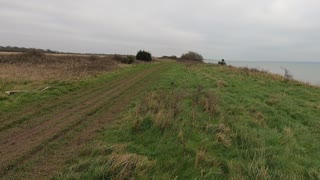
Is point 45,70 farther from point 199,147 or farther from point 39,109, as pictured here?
point 199,147

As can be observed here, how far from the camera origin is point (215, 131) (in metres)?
8.98

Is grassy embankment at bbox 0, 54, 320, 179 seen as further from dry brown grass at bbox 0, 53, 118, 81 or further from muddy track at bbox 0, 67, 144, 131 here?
dry brown grass at bbox 0, 53, 118, 81

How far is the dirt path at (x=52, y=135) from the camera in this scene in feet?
20.4

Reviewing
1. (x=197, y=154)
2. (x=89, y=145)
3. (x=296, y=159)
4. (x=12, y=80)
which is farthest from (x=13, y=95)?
(x=296, y=159)

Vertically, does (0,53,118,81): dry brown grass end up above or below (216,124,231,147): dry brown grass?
below

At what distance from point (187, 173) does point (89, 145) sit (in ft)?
8.25

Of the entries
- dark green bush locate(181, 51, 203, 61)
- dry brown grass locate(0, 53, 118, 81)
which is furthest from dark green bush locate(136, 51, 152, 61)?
dark green bush locate(181, 51, 203, 61)

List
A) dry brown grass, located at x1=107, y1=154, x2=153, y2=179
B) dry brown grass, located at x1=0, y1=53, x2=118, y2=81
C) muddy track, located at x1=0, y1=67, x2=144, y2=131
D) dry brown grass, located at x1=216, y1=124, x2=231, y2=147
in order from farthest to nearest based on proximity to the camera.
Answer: dry brown grass, located at x1=0, y1=53, x2=118, y2=81, muddy track, located at x1=0, y1=67, x2=144, y2=131, dry brown grass, located at x1=216, y1=124, x2=231, y2=147, dry brown grass, located at x1=107, y1=154, x2=153, y2=179

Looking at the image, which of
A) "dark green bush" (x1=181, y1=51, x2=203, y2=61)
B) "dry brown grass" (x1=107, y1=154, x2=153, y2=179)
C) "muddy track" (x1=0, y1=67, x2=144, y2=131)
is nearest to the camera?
"dry brown grass" (x1=107, y1=154, x2=153, y2=179)

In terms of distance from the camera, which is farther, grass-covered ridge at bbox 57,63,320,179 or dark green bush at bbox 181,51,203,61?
dark green bush at bbox 181,51,203,61

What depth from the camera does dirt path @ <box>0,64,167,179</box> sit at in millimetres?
6203

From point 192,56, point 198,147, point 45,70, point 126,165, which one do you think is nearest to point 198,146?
point 198,147

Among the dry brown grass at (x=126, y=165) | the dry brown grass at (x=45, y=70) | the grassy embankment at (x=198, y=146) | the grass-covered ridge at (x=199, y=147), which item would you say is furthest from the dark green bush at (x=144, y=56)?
the dry brown grass at (x=126, y=165)

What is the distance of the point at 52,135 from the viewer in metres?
8.17
